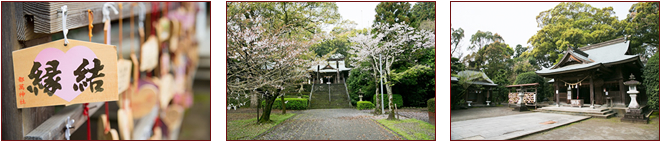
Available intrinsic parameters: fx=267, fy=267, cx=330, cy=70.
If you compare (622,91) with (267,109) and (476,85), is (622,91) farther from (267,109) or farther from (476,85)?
(267,109)

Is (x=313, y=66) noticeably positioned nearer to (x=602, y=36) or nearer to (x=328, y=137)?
(x=328, y=137)

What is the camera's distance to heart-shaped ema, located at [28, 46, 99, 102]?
1459mm

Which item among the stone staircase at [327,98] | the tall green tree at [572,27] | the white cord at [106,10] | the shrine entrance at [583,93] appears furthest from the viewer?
the shrine entrance at [583,93]

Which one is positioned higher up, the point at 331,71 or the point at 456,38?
the point at 456,38

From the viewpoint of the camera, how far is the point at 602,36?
2.60 m

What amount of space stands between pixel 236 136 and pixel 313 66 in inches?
38.4

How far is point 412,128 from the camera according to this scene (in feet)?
8.44

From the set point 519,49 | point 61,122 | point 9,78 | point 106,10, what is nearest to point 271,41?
point 106,10

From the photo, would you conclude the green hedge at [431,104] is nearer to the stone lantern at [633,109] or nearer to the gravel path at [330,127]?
the gravel path at [330,127]

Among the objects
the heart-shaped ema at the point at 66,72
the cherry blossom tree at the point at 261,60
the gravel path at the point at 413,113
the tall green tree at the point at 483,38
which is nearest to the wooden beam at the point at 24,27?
the heart-shaped ema at the point at 66,72

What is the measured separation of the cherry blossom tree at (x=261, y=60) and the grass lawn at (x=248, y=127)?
6 cm

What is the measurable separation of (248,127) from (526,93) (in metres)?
2.76

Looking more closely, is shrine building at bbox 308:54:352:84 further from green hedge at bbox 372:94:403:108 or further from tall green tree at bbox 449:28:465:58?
tall green tree at bbox 449:28:465:58

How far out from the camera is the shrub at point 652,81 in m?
2.44
